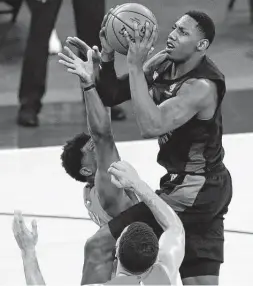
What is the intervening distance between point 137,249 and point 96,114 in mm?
1199

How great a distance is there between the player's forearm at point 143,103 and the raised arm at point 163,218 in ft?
0.86

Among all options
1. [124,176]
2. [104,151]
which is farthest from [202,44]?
[124,176]

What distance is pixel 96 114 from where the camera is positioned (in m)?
4.94

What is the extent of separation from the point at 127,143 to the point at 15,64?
1.76 meters

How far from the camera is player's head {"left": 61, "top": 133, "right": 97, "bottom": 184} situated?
17.4 feet

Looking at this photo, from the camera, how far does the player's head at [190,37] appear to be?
479 centimetres

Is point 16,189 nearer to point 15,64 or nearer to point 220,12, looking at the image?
point 15,64

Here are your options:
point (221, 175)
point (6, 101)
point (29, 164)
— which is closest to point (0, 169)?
point (29, 164)

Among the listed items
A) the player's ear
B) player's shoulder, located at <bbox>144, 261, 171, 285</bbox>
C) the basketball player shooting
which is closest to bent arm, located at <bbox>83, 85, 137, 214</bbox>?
the basketball player shooting

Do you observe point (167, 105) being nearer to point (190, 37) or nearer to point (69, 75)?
point (190, 37)

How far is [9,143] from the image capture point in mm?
9141

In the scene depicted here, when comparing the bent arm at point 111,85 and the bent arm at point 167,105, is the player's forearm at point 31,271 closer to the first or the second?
A: the bent arm at point 167,105

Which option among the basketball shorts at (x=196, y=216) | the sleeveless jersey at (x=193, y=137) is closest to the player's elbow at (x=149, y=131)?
the sleeveless jersey at (x=193, y=137)

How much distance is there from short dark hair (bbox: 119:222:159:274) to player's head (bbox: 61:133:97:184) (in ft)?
4.26
